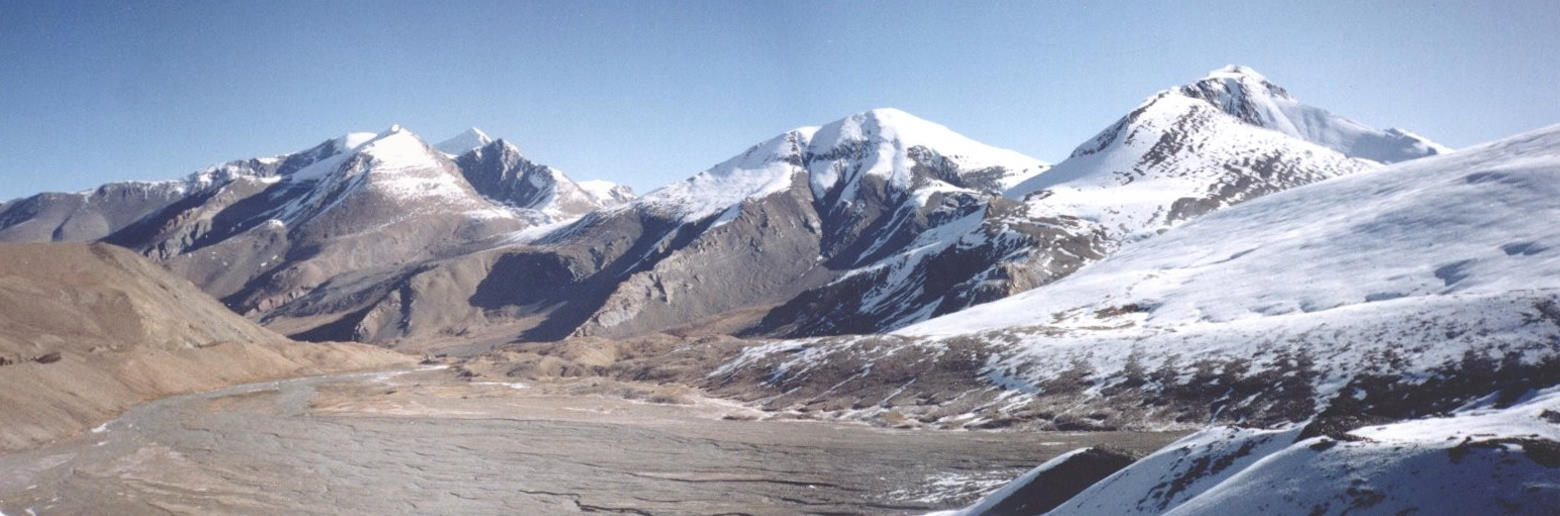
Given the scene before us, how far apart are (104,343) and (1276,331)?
108508 mm

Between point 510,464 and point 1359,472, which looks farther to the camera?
point 510,464

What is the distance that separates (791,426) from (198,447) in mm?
38099

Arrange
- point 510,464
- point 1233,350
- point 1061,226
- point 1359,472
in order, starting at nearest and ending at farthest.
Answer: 1. point 1359,472
2. point 510,464
3. point 1233,350
4. point 1061,226

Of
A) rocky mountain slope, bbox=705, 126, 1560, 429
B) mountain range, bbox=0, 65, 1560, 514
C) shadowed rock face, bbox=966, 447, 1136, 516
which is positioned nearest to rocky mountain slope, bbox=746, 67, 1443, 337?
mountain range, bbox=0, 65, 1560, 514

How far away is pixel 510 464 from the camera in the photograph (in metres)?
42.4

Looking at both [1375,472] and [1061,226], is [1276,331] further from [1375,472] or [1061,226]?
[1061,226]

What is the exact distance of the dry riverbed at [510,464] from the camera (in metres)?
32.3

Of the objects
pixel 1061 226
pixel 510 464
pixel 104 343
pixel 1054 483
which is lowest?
pixel 510 464

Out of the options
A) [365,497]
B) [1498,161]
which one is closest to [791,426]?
[365,497]

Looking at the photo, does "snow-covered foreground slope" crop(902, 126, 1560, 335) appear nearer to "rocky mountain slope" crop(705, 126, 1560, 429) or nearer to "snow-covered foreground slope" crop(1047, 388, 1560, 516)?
"rocky mountain slope" crop(705, 126, 1560, 429)

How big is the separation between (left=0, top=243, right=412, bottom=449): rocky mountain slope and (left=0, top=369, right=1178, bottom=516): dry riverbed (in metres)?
4.33

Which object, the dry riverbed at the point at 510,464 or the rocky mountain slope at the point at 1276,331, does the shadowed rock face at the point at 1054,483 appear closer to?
the dry riverbed at the point at 510,464

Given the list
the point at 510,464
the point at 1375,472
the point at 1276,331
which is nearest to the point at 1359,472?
the point at 1375,472

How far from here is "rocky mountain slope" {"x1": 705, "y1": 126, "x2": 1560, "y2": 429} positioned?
137ft
